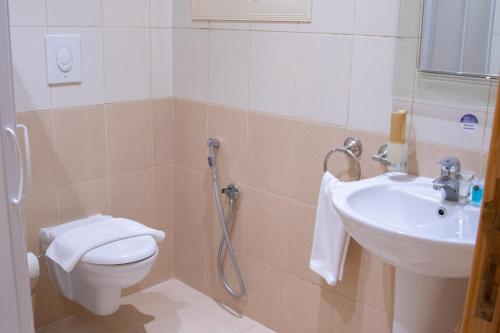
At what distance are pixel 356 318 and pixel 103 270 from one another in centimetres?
99

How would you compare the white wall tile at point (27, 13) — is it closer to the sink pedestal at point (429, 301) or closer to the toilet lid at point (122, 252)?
the toilet lid at point (122, 252)

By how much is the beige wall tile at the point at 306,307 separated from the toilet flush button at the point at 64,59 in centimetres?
128

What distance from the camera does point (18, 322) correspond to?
1676 mm

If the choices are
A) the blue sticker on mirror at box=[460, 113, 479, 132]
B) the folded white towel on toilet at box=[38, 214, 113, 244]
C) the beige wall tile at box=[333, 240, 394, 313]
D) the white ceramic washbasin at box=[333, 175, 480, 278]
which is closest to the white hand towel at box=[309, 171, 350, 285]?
the beige wall tile at box=[333, 240, 394, 313]

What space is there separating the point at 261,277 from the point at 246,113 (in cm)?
73

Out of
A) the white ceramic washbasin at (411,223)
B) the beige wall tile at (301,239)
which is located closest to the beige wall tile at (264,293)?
the beige wall tile at (301,239)

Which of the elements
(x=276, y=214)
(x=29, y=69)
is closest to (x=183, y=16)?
(x=29, y=69)

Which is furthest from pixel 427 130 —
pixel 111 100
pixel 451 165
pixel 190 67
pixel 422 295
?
pixel 111 100

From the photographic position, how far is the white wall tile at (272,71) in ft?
7.00

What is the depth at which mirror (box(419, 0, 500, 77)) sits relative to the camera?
5.30ft

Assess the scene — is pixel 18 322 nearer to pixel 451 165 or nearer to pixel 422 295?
pixel 422 295

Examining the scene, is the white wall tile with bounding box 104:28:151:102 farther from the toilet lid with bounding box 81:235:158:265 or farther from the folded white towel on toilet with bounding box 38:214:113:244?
the toilet lid with bounding box 81:235:158:265

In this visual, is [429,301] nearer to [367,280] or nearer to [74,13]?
[367,280]

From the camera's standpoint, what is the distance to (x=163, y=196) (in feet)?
9.02
